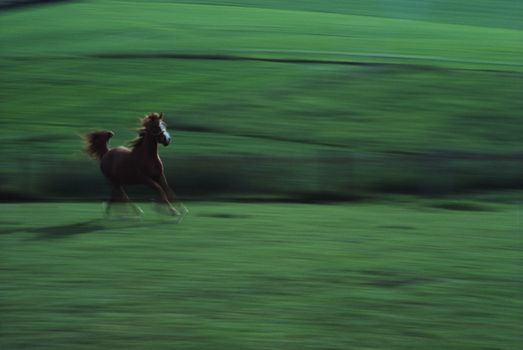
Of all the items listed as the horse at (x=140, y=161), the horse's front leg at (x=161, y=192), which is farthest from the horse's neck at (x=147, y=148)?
the horse's front leg at (x=161, y=192)

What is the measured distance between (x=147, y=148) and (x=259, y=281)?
408 cm

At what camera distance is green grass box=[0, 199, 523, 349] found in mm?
7691

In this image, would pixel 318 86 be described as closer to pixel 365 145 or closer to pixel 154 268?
pixel 365 145

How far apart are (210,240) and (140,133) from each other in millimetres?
2117

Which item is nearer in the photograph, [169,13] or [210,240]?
[210,240]

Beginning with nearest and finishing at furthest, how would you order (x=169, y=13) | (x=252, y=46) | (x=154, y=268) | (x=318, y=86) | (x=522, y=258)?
(x=154, y=268), (x=522, y=258), (x=318, y=86), (x=252, y=46), (x=169, y=13)

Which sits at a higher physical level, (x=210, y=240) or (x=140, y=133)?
(x=140, y=133)

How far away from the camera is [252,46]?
3056 cm

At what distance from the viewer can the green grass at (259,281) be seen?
25.2 ft

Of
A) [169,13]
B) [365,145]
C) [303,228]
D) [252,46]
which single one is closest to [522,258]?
[303,228]

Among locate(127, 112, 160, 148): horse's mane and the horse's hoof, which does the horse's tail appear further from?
the horse's hoof

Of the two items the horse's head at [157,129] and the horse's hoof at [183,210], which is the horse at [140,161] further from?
the horse's hoof at [183,210]

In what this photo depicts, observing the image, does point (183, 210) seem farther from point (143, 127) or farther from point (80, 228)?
point (80, 228)

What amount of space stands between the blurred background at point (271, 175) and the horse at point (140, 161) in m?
0.47
